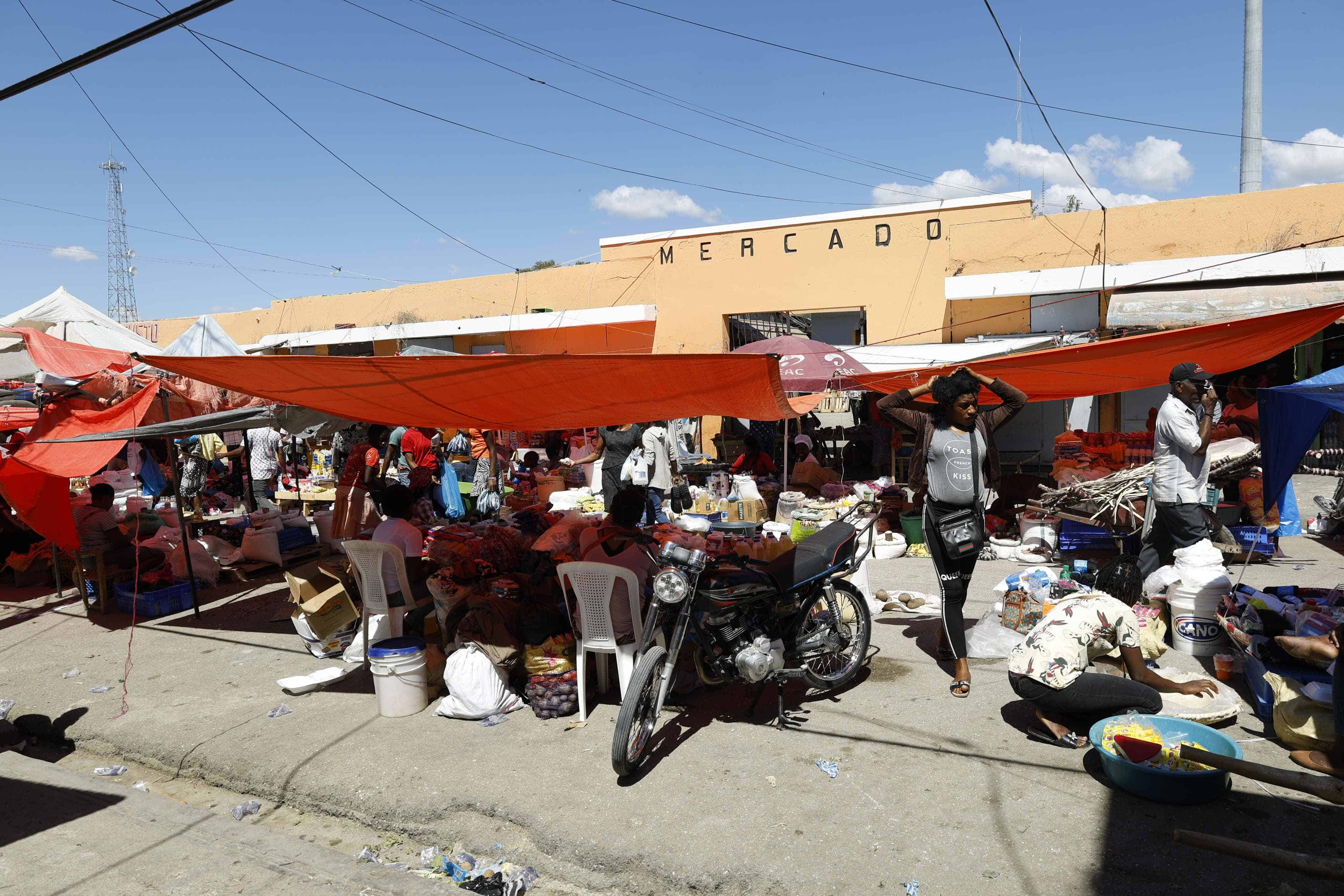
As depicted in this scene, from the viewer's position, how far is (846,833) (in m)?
3.33

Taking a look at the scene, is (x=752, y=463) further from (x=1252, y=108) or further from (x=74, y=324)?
(x=1252, y=108)

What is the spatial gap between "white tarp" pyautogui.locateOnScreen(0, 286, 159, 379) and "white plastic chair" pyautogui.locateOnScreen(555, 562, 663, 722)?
6.39 m

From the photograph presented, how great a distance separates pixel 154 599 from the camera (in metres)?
7.57

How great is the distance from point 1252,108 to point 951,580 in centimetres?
1677

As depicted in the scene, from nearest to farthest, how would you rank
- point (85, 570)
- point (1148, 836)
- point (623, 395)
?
point (1148, 836)
point (623, 395)
point (85, 570)

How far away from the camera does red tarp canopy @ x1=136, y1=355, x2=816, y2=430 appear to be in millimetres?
4293

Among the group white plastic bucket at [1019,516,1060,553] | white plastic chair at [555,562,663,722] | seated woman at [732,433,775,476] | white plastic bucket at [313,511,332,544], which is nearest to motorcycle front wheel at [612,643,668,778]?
white plastic chair at [555,562,663,722]

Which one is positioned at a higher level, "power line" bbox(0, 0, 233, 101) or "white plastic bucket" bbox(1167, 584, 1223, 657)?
"power line" bbox(0, 0, 233, 101)

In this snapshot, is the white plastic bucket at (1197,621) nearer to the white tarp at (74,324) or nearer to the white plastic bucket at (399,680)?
the white plastic bucket at (399,680)

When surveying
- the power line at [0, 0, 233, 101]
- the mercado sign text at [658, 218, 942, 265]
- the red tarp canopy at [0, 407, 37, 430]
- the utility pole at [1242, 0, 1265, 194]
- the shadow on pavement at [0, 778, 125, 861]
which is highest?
the utility pole at [1242, 0, 1265, 194]

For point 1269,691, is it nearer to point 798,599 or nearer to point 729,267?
point 798,599

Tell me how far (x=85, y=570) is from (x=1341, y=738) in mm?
9766

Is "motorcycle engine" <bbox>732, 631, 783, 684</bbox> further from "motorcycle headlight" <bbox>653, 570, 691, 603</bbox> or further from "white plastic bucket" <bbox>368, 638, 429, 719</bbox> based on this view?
"white plastic bucket" <bbox>368, 638, 429, 719</bbox>

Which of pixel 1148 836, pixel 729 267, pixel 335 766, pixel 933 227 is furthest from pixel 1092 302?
pixel 335 766
